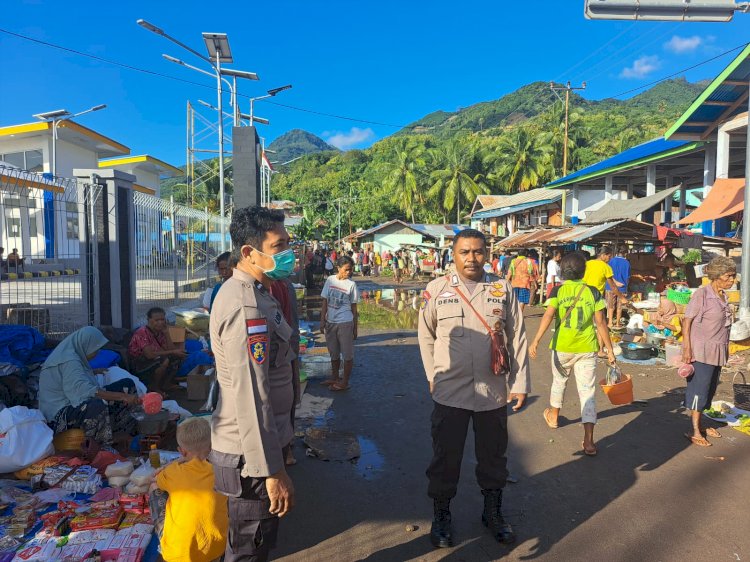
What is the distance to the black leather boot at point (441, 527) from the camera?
3283 mm

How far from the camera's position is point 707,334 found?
4.77 metres

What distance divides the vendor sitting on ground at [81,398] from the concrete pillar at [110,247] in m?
2.80

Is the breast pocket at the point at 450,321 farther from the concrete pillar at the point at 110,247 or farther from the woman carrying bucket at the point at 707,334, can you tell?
the concrete pillar at the point at 110,247

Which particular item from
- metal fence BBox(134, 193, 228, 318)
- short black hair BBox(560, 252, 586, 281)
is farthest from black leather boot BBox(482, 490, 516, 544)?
metal fence BBox(134, 193, 228, 318)

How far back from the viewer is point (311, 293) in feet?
65.0

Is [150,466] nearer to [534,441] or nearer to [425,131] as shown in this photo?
[534,441]

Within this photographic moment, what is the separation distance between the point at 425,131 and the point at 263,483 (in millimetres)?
149459

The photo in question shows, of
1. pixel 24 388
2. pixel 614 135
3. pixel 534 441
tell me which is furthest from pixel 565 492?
pixel 614 135

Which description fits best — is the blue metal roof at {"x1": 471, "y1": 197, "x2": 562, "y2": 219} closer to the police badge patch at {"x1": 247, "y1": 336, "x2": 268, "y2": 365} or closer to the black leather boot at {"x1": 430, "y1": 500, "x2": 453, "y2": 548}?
the black leather boot at {"x1": 430, "y1": 500, "x2": 453, "y2": 548}

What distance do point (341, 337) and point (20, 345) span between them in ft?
11.4

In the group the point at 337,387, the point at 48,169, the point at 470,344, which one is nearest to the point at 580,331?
the point at 470,344

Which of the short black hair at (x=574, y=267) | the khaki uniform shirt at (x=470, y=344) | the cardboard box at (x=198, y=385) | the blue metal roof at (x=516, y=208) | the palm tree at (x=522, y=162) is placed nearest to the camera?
the khaki uniform shirt at (x=470, y=344)

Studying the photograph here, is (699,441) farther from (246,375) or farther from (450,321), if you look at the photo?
(246,375)

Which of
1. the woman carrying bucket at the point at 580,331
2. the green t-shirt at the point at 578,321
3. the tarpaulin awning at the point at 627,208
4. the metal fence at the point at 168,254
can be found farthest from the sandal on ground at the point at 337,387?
the tarpaulin awning at the point at 627,208
